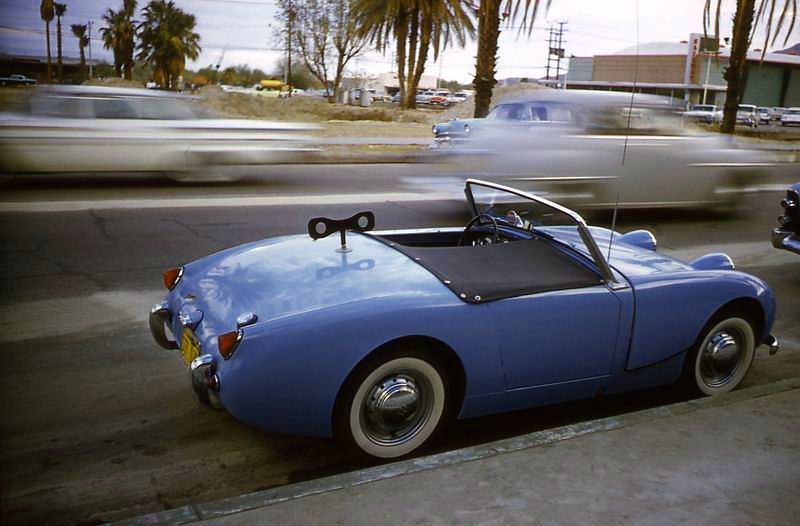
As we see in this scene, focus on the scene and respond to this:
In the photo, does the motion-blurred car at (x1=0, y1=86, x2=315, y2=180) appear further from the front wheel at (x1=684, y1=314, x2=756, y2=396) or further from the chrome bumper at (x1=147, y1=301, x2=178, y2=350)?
the front wheel at (x1=684, y1=314, x2=756, y2=396)

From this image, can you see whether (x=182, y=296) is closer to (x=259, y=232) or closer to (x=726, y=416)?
(x=726, y=416)

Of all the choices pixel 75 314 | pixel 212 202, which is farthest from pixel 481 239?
pixel 212 202

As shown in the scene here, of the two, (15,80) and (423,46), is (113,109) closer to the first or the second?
(15,80)

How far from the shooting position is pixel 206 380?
2.97m

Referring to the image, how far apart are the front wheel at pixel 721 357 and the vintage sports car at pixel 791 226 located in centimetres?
305

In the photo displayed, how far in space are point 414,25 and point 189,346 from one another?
27853mm

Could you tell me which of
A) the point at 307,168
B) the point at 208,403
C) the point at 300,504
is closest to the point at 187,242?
the point at 208,403

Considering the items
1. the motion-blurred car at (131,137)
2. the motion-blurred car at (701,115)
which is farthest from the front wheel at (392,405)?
the motion-blurred car at (131,137)

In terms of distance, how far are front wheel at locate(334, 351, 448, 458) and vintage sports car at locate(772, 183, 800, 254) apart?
4.80 metres

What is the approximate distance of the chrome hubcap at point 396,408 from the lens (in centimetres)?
307

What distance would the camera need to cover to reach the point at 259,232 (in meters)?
8.20

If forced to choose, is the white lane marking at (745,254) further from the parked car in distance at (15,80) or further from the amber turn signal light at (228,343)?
the parked car in distance at (15,80)

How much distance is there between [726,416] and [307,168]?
12.1 m

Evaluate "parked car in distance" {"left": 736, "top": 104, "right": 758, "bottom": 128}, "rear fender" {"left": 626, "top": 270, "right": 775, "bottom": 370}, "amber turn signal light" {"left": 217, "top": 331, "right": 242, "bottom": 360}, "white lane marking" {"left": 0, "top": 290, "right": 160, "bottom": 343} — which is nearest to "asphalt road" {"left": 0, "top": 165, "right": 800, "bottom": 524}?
"white lane marking" {"left": 0, "top": 290, "right": 160, "bottom": 343}
